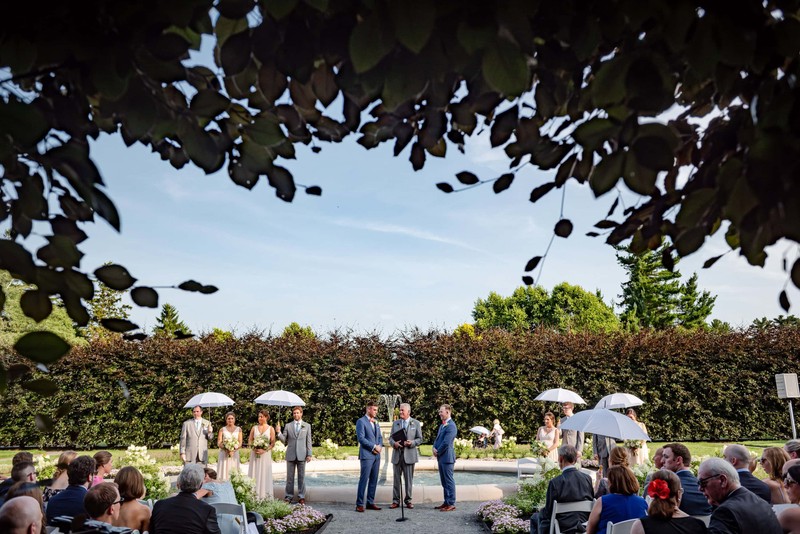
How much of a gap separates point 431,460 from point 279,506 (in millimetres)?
6776

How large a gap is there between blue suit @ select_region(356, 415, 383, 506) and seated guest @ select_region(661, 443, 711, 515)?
605 centimetres

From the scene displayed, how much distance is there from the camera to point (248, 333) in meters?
20.4

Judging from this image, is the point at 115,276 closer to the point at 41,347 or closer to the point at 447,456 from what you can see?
the point at 41,347

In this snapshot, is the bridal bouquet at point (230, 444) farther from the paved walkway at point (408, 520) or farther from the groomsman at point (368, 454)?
the groomsman at point (368, 454)

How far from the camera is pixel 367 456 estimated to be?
1133 cm

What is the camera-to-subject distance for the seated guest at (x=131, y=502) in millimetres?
5367

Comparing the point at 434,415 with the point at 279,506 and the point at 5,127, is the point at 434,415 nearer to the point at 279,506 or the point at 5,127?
the point at 279,506

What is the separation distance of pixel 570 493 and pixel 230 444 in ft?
21.2

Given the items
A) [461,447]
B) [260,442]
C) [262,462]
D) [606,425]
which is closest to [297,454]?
[262,462]

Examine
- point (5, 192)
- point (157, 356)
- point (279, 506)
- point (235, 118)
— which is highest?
point (157, 356)

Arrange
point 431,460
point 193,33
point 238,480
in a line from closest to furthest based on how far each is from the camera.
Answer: point 193,33 < point 238,480 < point 431,460

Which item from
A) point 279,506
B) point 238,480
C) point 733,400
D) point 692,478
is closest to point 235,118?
point 692,478

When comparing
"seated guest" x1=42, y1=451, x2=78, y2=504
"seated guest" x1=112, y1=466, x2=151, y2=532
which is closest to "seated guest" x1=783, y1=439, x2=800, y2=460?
"seated guest" x1=112, y1=466, x2=151, y2=532

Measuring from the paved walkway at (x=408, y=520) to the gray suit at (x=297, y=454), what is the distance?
52cm
